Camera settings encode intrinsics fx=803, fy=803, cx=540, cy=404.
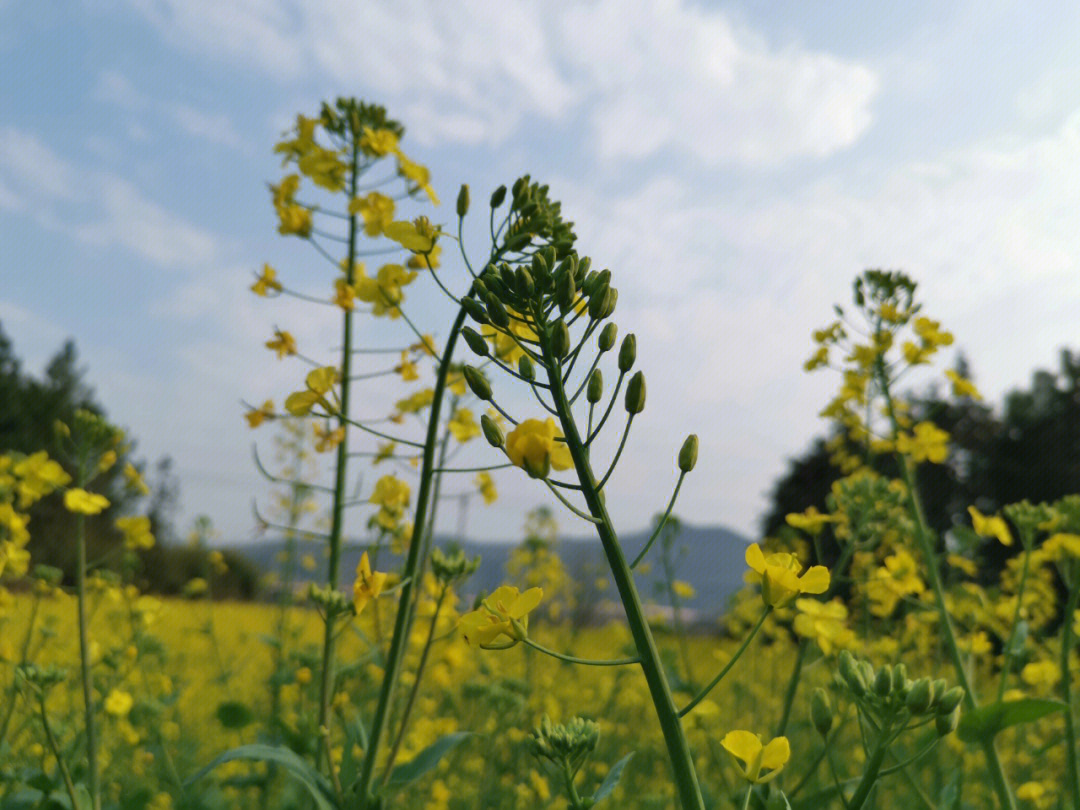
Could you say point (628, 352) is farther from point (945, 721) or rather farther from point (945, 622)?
point (945, 622)

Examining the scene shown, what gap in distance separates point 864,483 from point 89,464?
2392mm

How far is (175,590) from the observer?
22281 mm

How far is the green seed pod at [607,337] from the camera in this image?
4.02ft

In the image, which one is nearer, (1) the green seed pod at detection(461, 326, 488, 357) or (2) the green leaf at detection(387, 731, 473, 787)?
(1) the green seed pod at detection(461, 326, 488, 357)

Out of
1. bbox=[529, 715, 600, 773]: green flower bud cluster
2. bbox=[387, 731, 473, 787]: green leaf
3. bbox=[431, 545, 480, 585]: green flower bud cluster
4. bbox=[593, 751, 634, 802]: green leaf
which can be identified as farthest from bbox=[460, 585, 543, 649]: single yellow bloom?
bbox=[431, 545, 480, 585]: green flower bud cluster

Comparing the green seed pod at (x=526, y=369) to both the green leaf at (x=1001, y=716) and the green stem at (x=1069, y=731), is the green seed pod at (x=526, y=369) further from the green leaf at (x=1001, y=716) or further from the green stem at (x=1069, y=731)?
the green stem at (x=1069, y=731)

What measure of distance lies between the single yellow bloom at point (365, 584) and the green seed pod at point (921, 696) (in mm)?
984

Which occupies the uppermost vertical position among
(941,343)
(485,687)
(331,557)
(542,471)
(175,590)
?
(941,343)

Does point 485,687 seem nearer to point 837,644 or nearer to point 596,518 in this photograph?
point 837,644

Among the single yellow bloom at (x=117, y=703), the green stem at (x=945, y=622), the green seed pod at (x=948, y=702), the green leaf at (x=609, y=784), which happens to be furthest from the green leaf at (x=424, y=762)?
the single yellow bloom at (x=117, y=703)

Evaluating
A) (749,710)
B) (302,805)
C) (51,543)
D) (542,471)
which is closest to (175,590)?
(51,543)

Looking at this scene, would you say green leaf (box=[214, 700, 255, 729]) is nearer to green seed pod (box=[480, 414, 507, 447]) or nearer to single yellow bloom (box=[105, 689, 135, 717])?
single yellow bloom (box=[105, 689, 135, 717])

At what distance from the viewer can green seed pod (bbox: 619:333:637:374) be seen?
1.21 meters

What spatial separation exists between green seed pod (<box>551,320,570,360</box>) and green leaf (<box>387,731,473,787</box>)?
0.89 metres
